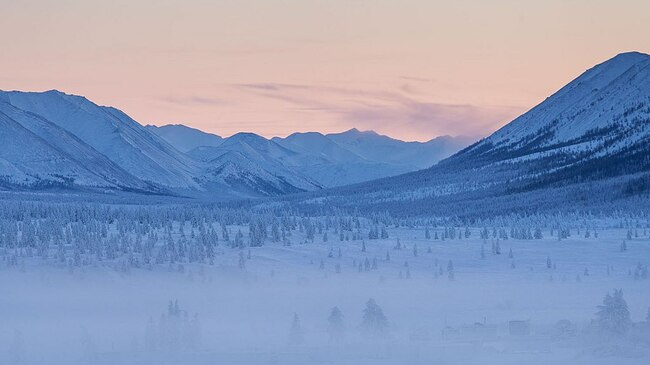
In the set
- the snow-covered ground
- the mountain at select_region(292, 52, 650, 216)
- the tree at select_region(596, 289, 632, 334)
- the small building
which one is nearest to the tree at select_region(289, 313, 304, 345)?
the snow-covered ground

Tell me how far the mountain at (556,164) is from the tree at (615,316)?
5829 cm

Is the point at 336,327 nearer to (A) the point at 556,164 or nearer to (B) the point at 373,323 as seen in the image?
(B) the point at 373,323

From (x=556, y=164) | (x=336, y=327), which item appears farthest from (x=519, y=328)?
(x=556, y=164)

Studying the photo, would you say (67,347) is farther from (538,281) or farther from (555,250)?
(555,250)

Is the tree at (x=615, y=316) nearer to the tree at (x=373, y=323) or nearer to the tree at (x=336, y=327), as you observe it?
the tree at (x=373, y=323)

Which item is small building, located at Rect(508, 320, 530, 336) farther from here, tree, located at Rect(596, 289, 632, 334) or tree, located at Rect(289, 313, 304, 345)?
tree, located at Rect(289, 313, 304, 345)

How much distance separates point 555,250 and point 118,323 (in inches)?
845

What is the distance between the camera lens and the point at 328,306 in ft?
103

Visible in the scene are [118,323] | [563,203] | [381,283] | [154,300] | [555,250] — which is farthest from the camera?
[563,203]

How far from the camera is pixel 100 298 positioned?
1277 inches

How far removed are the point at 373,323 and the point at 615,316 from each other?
5.21 metres

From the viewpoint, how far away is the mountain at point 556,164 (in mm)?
96500

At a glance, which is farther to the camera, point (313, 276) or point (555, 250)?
point (555, 250)

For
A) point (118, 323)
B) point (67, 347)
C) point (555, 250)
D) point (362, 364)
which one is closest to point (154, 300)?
point (118, 323)
